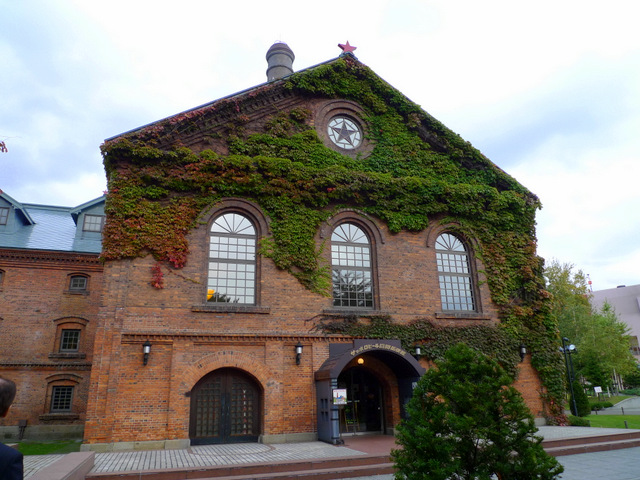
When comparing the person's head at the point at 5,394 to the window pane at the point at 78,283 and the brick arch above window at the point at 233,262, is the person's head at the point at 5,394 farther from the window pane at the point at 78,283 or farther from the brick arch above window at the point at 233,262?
the window pane at the point at 78,283

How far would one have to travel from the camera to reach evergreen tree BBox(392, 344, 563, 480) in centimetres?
542

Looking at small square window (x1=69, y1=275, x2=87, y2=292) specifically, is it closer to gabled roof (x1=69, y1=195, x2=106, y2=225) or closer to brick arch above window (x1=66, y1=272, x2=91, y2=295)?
brick arch above window (x1=66, y1=272, x2=91, y2=295)

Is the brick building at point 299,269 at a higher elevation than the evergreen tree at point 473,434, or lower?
higher

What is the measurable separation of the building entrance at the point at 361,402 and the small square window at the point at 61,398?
12.5 metres

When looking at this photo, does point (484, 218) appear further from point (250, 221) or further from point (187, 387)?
point (187, 387)

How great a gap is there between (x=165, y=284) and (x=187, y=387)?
2.99 meters

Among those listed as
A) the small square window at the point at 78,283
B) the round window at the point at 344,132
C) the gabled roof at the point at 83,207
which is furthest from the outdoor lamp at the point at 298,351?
the gabled roof at the point at 83,207

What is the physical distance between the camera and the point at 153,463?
33.1ft

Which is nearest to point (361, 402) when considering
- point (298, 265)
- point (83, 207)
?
point (298, 265)

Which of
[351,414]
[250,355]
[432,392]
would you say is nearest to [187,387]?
[250,355]

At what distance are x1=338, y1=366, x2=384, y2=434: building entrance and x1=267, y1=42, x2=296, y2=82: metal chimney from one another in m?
19.2

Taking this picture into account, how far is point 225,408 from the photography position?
13.2 metres

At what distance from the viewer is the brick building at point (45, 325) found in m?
18.8

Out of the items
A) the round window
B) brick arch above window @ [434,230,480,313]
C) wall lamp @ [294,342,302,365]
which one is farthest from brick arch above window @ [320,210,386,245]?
wall lamp @ [294,342,302,365]
